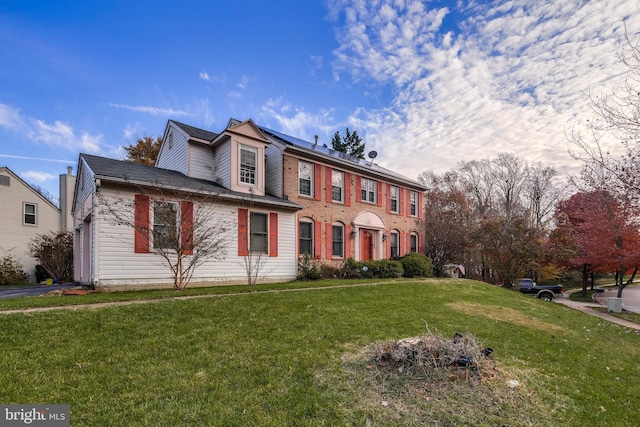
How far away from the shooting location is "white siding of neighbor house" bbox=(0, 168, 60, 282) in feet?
61.0

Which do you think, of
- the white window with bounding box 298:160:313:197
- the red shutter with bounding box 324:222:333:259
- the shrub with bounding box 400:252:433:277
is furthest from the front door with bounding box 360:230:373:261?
the white window with bounding box 298:160:313:197

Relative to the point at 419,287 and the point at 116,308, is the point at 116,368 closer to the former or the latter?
the point at 116,308

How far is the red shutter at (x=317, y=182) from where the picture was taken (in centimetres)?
1575

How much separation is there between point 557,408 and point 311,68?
13431mm

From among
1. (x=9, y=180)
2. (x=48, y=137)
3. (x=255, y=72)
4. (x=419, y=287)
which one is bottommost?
(x=419, y=287)

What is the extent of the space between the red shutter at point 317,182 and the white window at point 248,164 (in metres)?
3.24

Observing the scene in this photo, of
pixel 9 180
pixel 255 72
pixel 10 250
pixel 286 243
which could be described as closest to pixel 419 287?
pixel 286 243

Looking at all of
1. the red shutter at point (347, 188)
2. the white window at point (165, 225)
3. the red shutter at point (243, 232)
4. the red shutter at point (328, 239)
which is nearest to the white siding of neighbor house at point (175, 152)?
the red shutter at point (243, 232)

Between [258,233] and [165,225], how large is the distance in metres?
4.10

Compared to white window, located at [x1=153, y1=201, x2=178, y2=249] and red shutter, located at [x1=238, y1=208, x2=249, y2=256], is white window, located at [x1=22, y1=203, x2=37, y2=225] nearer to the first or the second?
white window, located at [x1=153, y1=201, x2=178, y2=249]

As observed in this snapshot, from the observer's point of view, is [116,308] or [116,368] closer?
[116,368]

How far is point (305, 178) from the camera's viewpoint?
15641mm

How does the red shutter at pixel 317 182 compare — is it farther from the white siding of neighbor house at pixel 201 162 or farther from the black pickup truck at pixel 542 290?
the black pickup truck at pixel 542 290

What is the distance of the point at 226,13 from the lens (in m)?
10.9
